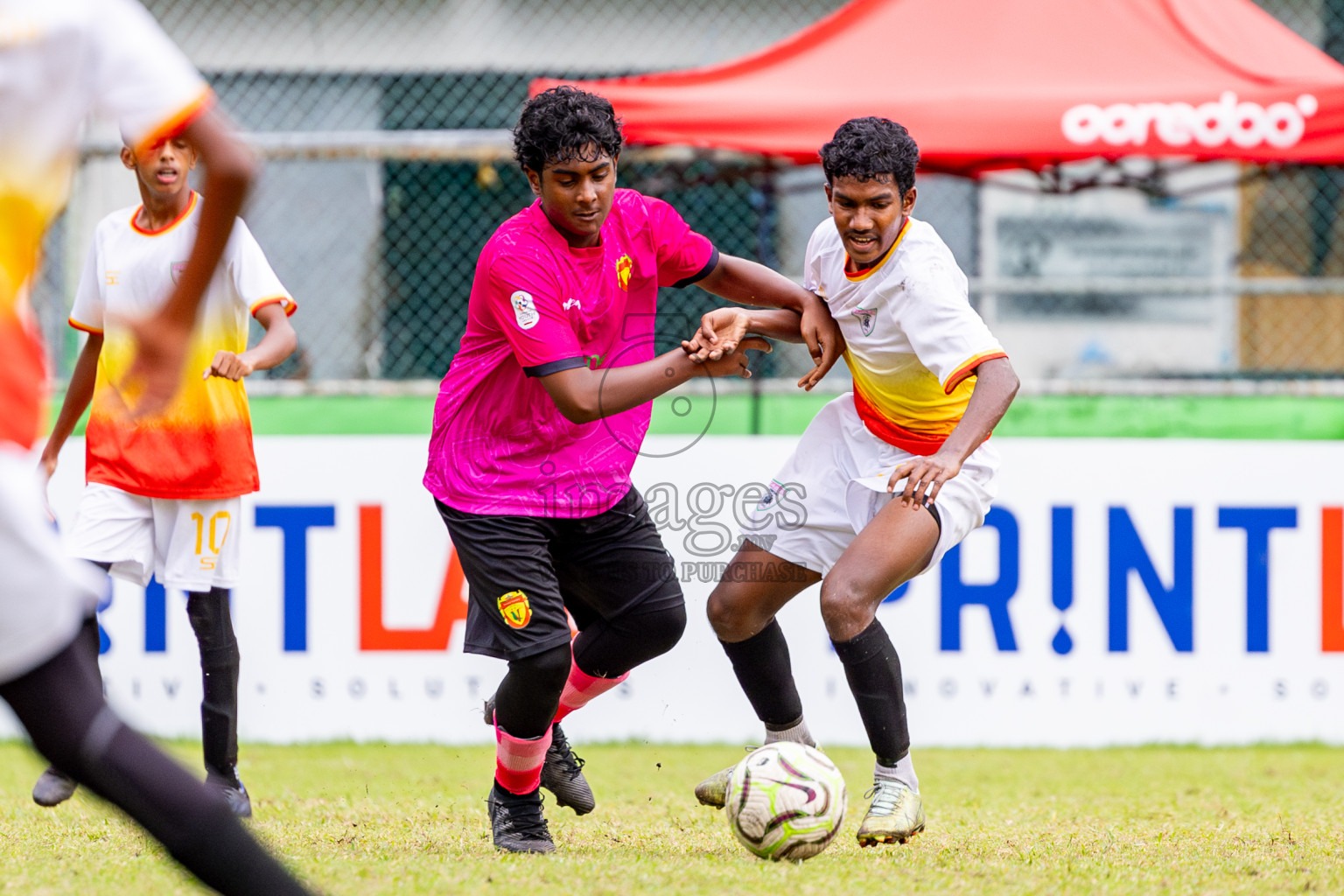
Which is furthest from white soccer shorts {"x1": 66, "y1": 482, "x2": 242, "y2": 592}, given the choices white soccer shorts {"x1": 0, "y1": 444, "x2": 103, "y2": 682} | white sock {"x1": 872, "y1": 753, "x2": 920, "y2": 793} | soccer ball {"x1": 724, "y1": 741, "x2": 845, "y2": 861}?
white soccer shorts {"x1": 0, "y1": 444, "x2": 103, "y2": 682}

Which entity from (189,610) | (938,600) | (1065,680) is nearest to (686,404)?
(938,600)

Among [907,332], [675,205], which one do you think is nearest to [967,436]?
[907,332]

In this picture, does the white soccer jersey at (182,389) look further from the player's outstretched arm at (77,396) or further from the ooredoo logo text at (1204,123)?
the ooredoo logo text at (1204,123)

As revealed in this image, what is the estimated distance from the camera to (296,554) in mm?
5855

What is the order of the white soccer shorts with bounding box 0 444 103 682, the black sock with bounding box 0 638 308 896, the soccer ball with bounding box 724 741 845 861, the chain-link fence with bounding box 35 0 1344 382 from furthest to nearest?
the chain-link fence with bounding box 35 0 1344 382, the soccer ball with bounding box 724 741 845 861, the black sock with bounding box 0 638 308 896, the white soccer shorts with bounding box 0 444 103 682

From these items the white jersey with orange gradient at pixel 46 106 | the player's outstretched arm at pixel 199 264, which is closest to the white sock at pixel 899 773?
the player's outstretched arm at pixel 199 264

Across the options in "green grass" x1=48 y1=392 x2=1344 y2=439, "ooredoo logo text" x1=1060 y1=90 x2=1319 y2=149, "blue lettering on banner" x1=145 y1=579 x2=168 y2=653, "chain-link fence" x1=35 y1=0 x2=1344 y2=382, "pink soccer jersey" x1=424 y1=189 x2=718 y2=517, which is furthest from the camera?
"chain-link fence" x1=35 y1=0 x2=1344 y2=382

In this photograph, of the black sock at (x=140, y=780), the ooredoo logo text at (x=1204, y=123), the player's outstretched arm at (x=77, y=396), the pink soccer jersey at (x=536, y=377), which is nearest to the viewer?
the black sock at (x=140, y=780)

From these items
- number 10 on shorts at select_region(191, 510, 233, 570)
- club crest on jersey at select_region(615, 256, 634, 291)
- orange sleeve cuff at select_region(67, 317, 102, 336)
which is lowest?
number 10 on shorts at select_region(191, 510, 233, 570)

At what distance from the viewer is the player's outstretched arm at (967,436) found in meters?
3.38

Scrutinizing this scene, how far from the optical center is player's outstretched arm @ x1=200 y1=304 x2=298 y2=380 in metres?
3.83

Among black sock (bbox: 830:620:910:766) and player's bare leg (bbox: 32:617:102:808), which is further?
player's bare leg (bbox: 32:617:102:808)

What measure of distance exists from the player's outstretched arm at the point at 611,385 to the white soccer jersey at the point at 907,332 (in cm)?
64

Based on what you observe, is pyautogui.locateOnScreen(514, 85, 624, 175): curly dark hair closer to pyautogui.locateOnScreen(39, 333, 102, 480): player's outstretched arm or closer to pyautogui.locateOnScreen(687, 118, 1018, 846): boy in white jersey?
pyautogui.locateOnScreen(687, 118, 1018, 846): boy in white jersey
